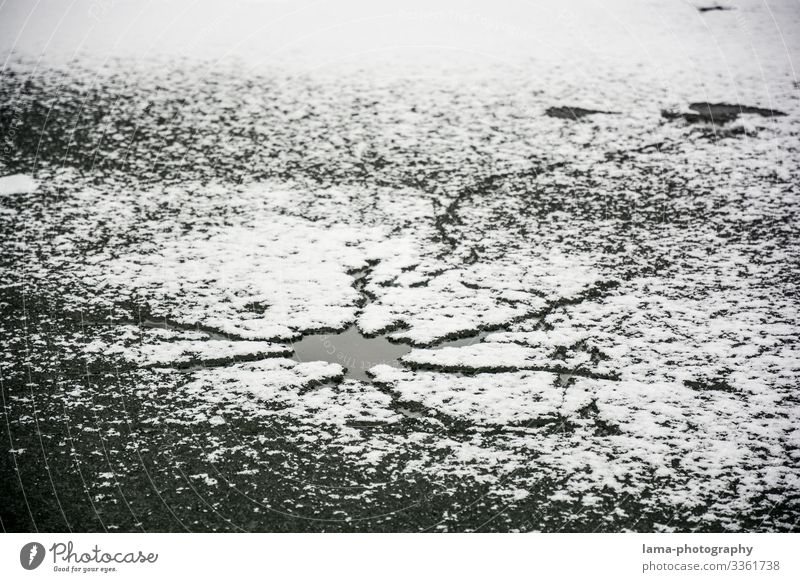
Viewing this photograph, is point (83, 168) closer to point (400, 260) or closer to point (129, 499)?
point (400, 260)

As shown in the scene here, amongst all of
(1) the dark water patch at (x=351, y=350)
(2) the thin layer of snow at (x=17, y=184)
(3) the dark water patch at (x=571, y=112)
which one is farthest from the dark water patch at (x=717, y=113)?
(2) the thin layer of snow at (x=17, y=184)

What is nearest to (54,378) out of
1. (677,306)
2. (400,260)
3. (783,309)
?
(400,260)

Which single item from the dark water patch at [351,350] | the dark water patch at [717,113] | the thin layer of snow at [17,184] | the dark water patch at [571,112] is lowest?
the dark water patch at [351,350]

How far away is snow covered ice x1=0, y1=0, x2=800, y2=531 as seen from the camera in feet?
5.55

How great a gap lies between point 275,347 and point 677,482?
1.03 metres

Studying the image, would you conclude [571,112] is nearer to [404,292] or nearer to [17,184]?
[404,292]

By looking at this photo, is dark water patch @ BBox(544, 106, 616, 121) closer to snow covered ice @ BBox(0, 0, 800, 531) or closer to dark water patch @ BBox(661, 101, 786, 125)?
snow covered ice @ BBox(0, 0, 800, 531)

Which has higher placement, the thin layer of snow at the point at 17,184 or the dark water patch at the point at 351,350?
the thin layer of snow at the point at 17,184

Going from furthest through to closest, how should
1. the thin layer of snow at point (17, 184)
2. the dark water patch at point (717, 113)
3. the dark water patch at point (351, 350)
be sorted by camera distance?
1. the dark water patch at point (717, 113)
2. the thin layer of snow at point (17, 184)
3. the dark water patch at point (351, 350)

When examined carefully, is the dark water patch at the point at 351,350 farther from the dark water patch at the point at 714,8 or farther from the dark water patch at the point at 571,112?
the dark water patch at the point at 714,8

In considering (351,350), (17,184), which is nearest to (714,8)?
(351,350)

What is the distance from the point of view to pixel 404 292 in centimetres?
229

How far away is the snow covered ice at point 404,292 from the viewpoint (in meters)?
1.69

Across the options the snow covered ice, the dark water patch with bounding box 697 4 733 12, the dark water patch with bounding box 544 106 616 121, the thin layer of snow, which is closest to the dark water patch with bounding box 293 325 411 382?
the snow covered ice
